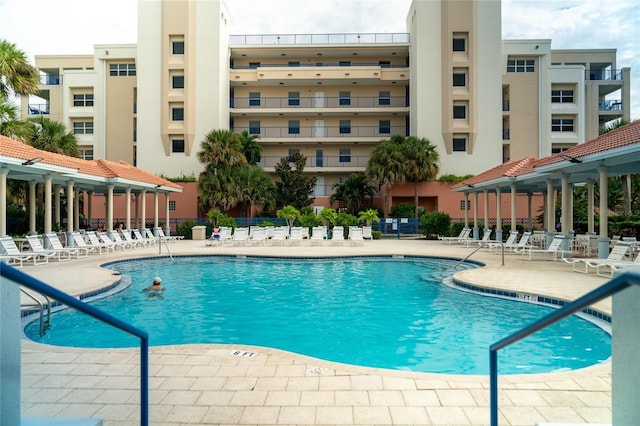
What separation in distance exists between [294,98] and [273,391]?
35480 millimetres

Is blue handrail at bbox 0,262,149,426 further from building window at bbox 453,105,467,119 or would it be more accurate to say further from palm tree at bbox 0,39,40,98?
building window at bbox 453,105,467,119

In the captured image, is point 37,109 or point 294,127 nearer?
point 294,127

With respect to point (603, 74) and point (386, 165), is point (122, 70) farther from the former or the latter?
point (603, 74)

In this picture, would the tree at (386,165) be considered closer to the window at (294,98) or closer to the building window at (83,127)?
the window at (294,98)

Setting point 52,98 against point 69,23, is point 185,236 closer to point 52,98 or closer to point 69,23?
point 69,23

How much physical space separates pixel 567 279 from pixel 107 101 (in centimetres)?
3742

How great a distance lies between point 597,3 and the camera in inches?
379

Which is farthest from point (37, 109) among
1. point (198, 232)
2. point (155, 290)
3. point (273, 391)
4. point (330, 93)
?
point (273, 391)

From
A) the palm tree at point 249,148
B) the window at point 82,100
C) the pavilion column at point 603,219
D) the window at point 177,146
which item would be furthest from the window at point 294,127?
the pavilion column at point 603,219

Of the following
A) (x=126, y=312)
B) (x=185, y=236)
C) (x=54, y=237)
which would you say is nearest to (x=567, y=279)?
(x=126, y=312)

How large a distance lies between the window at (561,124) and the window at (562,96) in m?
1.48

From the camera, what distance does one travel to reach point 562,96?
120ft

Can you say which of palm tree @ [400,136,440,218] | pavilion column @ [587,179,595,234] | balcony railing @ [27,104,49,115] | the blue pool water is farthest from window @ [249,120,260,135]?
pavilion column @ [587,179,595,234]

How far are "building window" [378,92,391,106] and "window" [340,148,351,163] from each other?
483 centimetres
